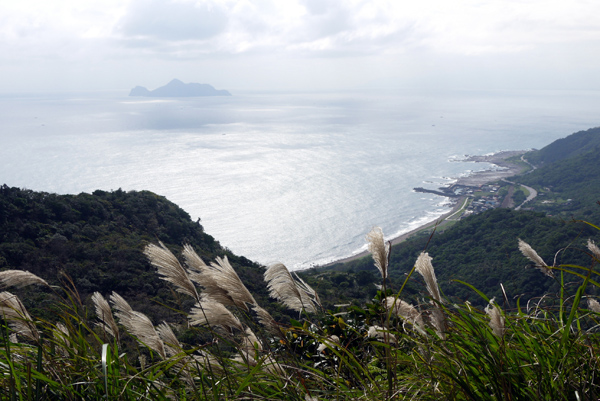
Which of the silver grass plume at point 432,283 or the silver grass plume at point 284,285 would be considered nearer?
the silver grass plume at point 432,283

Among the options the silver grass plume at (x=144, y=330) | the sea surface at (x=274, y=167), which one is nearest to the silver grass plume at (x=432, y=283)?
the silver grass plume at (x=144, y=330)

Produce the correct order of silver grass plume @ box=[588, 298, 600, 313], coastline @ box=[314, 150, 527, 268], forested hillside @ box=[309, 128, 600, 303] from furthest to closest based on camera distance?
coastline @ box=[314, 150, 527, 268]
forested hillside @ box=[309, 128, 600, 303]
silver grass plume @ box=[588, 298, 600, 313]

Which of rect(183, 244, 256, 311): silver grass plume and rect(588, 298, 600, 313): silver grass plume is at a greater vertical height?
rect(183, 244, 256, 311): silver grass plume

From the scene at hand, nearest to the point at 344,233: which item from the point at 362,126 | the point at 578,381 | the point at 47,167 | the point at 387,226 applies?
the point at 387,226

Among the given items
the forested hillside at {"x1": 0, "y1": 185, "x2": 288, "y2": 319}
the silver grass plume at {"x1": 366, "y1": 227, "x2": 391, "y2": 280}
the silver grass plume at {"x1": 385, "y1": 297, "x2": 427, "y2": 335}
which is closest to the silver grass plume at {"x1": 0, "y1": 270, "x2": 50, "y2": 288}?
the silver grass plume at {"x1": 366, "y1": 227, "x2": 391, "y2": 280}

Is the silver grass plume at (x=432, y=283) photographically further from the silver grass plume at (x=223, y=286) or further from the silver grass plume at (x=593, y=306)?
the silver grass plume at (x=593, y=306)

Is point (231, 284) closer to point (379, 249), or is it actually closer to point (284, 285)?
point (284, 285)

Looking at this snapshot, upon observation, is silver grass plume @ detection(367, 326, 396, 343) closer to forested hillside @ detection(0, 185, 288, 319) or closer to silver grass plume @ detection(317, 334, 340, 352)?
silver grass plume @ detection(317, 334, 340, 352)
